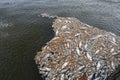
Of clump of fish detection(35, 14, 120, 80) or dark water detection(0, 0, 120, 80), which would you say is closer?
clump of fish detection(35, 14, 120, 80)

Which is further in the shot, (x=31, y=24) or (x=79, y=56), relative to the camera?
(x=31, y=24)

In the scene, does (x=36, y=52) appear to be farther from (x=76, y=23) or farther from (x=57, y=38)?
(x=76, y=23)

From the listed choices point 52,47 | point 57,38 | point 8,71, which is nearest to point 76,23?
point 57,38

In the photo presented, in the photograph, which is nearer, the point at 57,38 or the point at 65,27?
the point at 57,38

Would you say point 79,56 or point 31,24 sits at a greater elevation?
point 31,24
